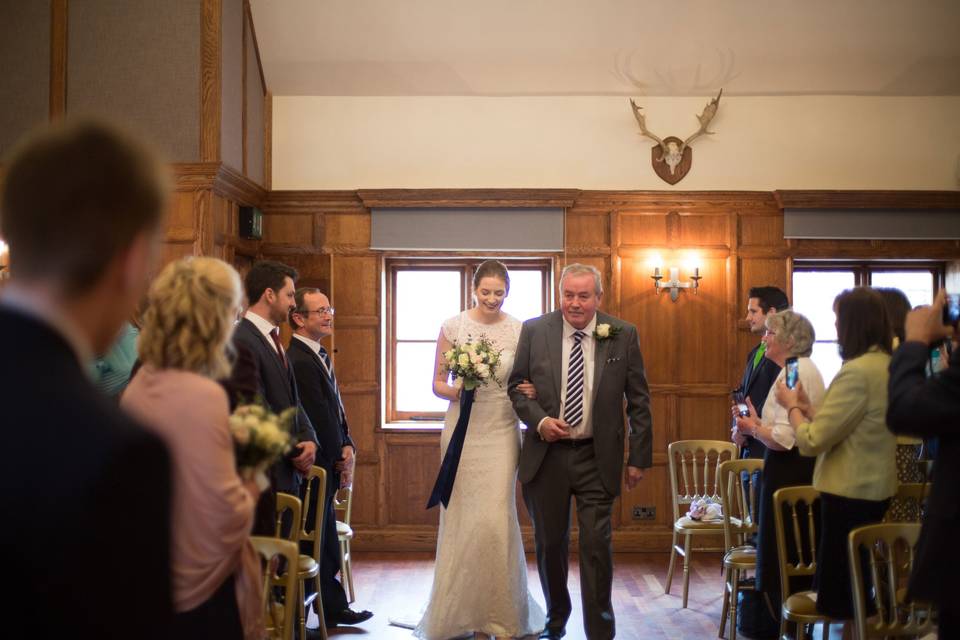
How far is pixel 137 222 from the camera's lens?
1041mm

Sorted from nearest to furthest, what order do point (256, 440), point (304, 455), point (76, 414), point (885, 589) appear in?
1. point (76, 414)
2. point (256, 440)
3. point (885, 589)
4. point (304, 455)

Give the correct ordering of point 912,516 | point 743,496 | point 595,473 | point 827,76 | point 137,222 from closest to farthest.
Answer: point 137,222
point 912,516
point 595,473
point 743,496
point 827,76

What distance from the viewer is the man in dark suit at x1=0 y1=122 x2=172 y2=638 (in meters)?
0.91

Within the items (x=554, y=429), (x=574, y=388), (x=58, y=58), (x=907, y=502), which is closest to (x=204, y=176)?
(x=58, y=58)

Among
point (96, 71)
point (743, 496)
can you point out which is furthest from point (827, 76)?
point (96, 71)

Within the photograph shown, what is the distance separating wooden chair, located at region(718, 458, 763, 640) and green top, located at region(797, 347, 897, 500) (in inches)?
53.1

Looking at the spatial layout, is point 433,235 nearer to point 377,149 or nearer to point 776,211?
point 377,149

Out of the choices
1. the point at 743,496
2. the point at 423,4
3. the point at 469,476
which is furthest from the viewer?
the point at 423,4

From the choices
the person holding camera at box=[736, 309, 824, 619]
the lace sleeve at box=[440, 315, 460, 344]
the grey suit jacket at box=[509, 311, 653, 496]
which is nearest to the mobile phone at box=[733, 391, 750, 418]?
the person holding camera at box=[736, 309, 824, 619]

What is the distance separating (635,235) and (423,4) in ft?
7.91

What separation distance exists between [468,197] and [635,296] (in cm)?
154

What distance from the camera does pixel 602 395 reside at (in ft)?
15.7

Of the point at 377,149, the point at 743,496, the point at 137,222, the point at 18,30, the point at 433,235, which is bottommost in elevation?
the point at 743,496

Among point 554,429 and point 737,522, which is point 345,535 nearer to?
point 554,429
